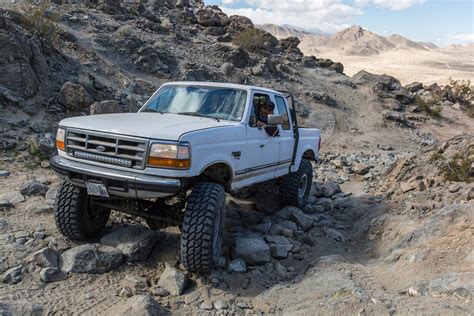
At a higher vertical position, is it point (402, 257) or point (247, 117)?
point (247, 117)

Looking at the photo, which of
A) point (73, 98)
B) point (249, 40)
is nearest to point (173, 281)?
point (73, 98)

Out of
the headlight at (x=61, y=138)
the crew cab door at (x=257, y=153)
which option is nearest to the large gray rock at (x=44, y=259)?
the headlight at (x=61, y=138)

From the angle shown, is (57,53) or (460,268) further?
(57,53)

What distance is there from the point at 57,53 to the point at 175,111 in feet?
31.1

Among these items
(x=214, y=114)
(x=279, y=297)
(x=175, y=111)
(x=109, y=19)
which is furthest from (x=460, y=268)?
(x=109, y=19)

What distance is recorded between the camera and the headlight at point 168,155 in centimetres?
404

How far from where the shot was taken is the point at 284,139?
6.30 m

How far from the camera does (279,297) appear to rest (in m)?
4.21

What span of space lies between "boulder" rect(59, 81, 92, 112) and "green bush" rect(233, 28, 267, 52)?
14.8 m

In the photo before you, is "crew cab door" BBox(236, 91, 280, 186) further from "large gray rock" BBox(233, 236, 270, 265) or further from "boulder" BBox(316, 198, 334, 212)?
"boulder" BBox(316, 198, 334, 212)

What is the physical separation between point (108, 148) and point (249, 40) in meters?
21.8

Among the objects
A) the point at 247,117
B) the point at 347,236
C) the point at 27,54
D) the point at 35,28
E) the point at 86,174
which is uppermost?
the point at 35,28

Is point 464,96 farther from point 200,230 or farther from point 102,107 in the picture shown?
point 200,230

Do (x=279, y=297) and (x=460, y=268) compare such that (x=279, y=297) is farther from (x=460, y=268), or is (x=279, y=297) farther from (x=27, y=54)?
(x=27, y=54)
